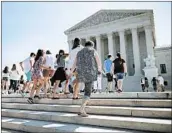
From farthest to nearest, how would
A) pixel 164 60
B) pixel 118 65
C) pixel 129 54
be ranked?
pixel 129 54 < pixel 164 60 < pixel 118 65

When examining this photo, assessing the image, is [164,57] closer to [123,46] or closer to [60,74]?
[123,46]

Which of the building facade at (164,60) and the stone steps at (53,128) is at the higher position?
the building facade at (164,60)

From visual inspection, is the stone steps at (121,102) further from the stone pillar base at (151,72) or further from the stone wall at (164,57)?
the stone wall at (164,57)

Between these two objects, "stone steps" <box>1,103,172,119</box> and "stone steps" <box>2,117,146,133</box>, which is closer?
"stone steps" <box>2,117,146,133</box>

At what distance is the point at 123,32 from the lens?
114ft

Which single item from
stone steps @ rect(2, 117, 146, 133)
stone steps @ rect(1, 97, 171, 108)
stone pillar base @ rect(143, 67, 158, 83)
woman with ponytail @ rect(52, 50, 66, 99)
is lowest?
stone steps @ rect(2, 117, 146, 133)

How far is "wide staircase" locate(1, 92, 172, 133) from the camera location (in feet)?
12.0

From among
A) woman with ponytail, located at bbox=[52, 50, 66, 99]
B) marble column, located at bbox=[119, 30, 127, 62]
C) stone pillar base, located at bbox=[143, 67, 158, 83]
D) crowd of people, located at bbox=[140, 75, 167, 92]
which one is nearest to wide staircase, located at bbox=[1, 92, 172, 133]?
woman with ponytail, located at bbox=[52, 50, 66, 99]

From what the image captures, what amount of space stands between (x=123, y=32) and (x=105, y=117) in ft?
104

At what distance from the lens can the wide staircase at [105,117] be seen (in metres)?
3.65

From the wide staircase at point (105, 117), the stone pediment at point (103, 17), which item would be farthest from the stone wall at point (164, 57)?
the wide staircase at point (105, 117)

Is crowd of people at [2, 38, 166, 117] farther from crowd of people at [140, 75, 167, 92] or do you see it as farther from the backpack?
crowd of people at [140, 75, 167, 92]

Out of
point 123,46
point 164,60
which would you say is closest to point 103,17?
point 123,46

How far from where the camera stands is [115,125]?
381 centimetres
